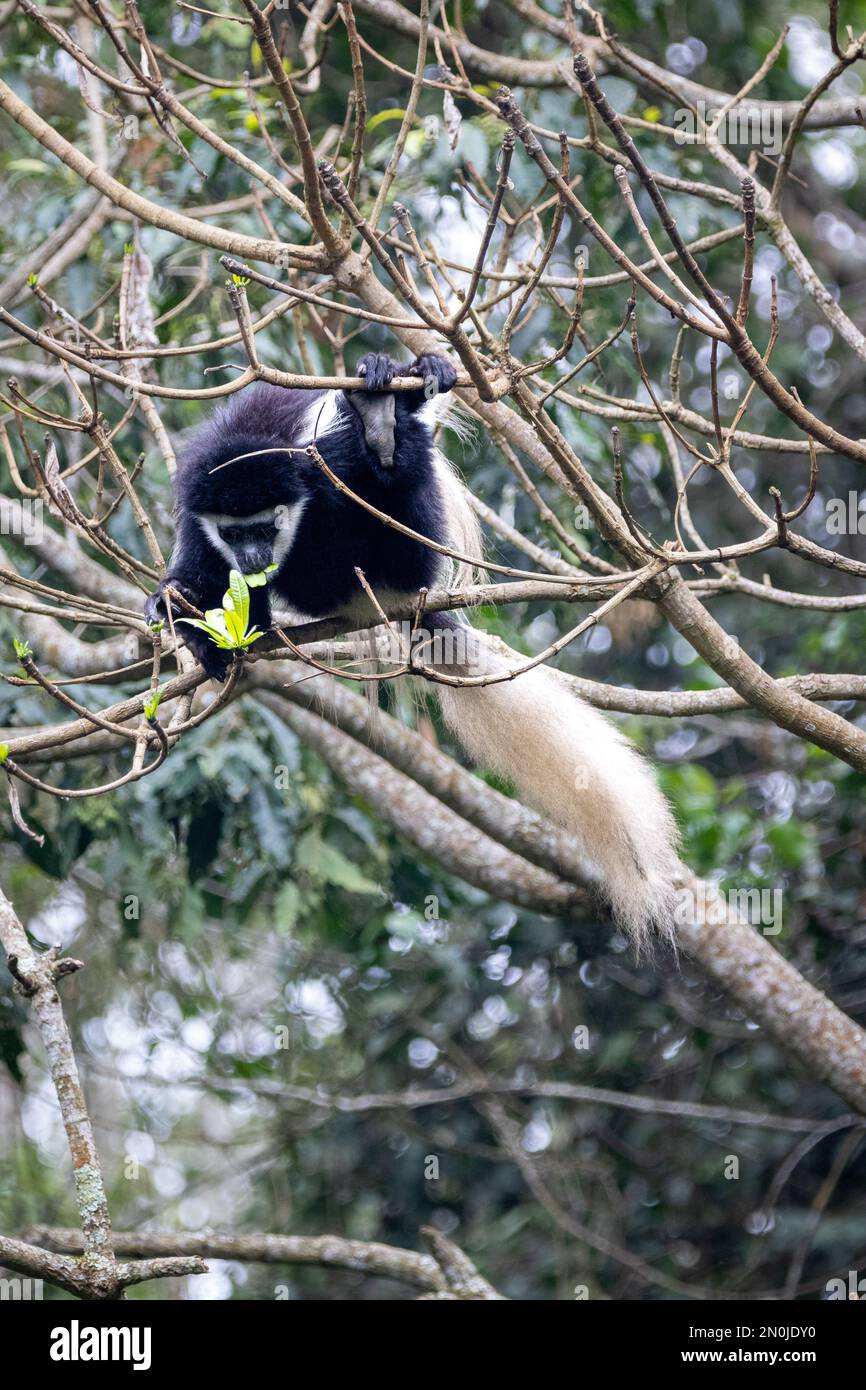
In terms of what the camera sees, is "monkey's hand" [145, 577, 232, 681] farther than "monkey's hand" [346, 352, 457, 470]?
Yes

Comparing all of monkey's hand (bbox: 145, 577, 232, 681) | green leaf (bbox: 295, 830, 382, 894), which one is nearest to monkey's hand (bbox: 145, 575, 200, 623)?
monkey's hand (bbox: 145, 577, 232, 681)

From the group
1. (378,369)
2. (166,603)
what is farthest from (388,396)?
(166,603)

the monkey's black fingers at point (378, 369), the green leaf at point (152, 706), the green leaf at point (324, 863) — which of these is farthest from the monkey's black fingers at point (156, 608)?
the green leaf at point (324, 863)

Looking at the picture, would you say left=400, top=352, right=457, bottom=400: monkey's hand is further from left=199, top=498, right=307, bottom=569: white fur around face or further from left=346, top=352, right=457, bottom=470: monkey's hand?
left=199, top=498, right=307, bottom=569: white fur around face

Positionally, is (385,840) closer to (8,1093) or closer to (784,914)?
(784,914)

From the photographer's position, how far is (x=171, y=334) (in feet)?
15.4

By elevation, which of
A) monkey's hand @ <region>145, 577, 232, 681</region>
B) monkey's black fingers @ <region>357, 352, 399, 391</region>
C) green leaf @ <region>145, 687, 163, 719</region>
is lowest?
green leaf @ <region>145, 687, 163, 719</region>

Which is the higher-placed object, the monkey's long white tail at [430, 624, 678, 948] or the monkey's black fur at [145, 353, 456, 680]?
the monkey's black fur at [145, 353, 456, 680]

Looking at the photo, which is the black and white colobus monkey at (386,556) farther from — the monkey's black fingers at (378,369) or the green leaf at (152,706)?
the green leaf at (152,706)

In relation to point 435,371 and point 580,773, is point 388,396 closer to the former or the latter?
point 435,371

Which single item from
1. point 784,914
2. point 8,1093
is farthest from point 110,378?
point 8,1093

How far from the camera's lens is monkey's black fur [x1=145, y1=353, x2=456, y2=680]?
3422 millimetres

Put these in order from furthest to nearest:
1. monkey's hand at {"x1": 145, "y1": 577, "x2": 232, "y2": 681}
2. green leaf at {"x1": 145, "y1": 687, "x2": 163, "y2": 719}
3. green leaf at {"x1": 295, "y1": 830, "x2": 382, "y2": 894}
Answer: green leaf at {"x1": 295, "y1": 830, "x2": 382, "y2": 894}
monkey's hand at {"x1": 145, "y1": 577, "x2": 232, "y2": 681}
green leaf at {"x1": 145, "y1": 687, "x2": 163, "y2": 719}

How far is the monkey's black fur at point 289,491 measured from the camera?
3.42m
